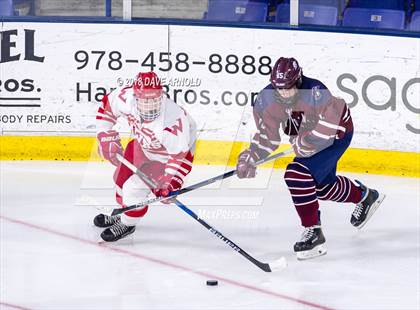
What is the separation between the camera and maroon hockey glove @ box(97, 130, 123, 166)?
15.9 ft

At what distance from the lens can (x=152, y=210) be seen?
564 centimetres

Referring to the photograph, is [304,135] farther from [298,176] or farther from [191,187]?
[191,187]

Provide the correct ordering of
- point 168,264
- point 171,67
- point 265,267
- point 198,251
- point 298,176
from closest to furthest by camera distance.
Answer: point 265,267 → point 168,264 → point 298,176 → point 198,251 → point 171,67

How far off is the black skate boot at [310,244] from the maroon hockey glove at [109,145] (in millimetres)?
895

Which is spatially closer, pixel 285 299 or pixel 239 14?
pixel 285 299

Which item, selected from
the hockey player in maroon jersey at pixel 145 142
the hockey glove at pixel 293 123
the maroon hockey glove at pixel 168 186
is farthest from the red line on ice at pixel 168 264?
the hockey glove at pixel 293 123

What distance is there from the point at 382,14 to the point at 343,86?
0.66m

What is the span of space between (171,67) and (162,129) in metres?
1.80

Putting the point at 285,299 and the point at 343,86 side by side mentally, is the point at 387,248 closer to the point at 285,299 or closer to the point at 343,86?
the point at 285,299

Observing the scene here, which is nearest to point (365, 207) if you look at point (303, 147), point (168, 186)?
point (303, 147)

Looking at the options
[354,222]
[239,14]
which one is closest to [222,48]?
[239,14]

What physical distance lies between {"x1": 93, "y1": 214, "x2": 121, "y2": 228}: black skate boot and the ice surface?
0.04m

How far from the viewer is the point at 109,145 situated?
4863mm

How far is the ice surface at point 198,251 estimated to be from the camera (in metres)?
4.14
